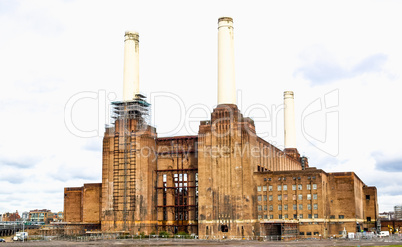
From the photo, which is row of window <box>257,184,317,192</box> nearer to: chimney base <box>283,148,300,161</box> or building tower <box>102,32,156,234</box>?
building tower <box>102,32,156,234</box>

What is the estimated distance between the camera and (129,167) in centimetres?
10338

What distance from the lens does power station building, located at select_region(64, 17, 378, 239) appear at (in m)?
95.6

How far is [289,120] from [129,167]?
185ft

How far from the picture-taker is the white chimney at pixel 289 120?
141625 mm

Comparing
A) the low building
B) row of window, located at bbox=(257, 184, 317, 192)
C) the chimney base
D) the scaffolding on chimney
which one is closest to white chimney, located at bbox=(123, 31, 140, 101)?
the scaffolding on chimney

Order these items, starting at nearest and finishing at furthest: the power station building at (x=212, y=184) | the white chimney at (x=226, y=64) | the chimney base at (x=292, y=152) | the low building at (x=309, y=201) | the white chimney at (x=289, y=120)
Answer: the low building at (x=309, y=201) → the power station building at (x=212, y=184) → the white chimney at (x=226, y=64) → the white chimney at (x=289, y=120) → the chimney base at (x=292, y=152)

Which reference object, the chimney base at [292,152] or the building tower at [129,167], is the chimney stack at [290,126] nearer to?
the chimney base at [292,152]

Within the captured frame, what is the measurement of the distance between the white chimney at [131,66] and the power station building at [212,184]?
8.7 inches

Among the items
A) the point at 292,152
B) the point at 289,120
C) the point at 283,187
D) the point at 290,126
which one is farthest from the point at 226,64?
the point at 292,152

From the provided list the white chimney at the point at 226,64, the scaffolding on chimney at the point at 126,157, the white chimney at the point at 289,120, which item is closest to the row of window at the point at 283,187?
the white chimney at the point at 226,64

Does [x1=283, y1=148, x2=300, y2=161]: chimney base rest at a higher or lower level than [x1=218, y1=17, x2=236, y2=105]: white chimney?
lower

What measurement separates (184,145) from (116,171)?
51.4 ft

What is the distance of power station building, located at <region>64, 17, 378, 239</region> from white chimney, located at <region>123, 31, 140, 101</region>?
0.73ft

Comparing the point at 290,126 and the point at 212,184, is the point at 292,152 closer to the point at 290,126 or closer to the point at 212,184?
the point at 290,126
